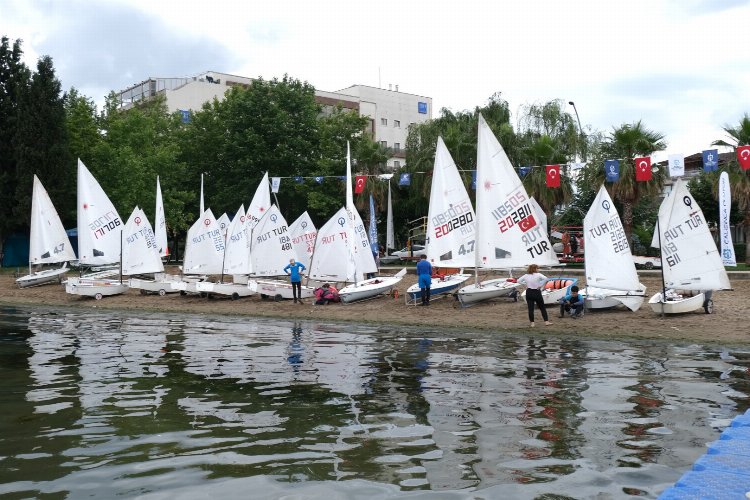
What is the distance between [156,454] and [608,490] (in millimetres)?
4922

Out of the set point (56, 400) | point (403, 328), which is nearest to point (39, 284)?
point (403, 328)

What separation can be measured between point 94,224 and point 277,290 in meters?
11.0

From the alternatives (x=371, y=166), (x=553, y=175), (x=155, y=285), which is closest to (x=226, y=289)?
(x=155, y=285)

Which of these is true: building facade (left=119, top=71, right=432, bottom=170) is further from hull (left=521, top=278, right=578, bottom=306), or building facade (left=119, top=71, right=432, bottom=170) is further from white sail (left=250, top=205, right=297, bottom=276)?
hull (left=521, top=278, right=578, bottom=306)

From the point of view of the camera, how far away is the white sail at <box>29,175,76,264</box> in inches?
1511

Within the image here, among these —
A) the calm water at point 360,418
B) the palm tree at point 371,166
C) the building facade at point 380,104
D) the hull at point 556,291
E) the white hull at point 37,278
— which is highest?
the building facade at point 380,104

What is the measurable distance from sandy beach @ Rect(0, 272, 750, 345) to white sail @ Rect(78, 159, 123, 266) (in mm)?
2153

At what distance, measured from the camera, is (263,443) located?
848cm

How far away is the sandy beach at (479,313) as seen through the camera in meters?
19.4

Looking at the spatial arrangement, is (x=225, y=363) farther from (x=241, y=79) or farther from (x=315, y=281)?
(x=241, y=79)

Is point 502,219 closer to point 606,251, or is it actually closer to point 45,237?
point 606,251

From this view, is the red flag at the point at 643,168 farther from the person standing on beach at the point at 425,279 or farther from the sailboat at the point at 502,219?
the person standing on beach at the point at 425,279

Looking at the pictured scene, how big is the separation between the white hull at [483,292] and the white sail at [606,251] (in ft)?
11.9

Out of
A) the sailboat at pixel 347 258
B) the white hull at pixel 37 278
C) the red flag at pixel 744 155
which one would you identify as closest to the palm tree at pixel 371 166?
the sailboat at pixel 347 258
